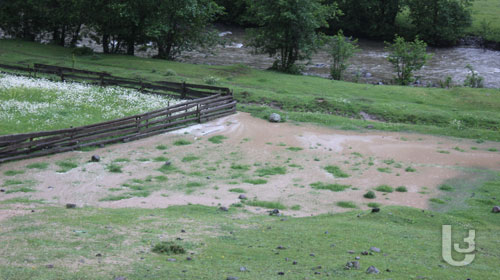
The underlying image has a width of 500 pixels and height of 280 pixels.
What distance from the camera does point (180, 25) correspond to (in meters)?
49.5

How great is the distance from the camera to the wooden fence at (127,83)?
32.6 m

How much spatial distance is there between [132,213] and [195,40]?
1531 inches

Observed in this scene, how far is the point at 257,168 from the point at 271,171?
2.35ft

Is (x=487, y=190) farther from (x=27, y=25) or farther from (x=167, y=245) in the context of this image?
Result: (x=27, y=25)

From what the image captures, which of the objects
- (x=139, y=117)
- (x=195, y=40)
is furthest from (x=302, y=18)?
(x=139, y=117)

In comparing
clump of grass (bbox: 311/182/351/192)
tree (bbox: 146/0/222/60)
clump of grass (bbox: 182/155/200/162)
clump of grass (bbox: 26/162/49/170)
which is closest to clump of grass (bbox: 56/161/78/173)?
clump of grass (bbox: 26/162/49/170)

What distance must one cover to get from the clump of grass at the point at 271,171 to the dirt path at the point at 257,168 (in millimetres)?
208

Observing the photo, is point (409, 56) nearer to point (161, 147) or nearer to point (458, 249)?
point (161, 147)

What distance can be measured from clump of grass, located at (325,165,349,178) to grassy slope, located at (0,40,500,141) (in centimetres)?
784

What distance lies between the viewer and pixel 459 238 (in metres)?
12.4

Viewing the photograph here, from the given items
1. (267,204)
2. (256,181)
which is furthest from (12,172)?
(267,204)

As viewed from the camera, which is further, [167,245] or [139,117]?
[139,117]

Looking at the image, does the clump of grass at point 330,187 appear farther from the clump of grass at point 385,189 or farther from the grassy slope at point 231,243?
the grassy slope at point 231,243

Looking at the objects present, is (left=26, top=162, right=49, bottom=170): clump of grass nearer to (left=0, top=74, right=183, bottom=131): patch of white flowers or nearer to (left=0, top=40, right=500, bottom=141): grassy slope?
(left=0, top=74, right=183, bottom=131): patch of white flowers
